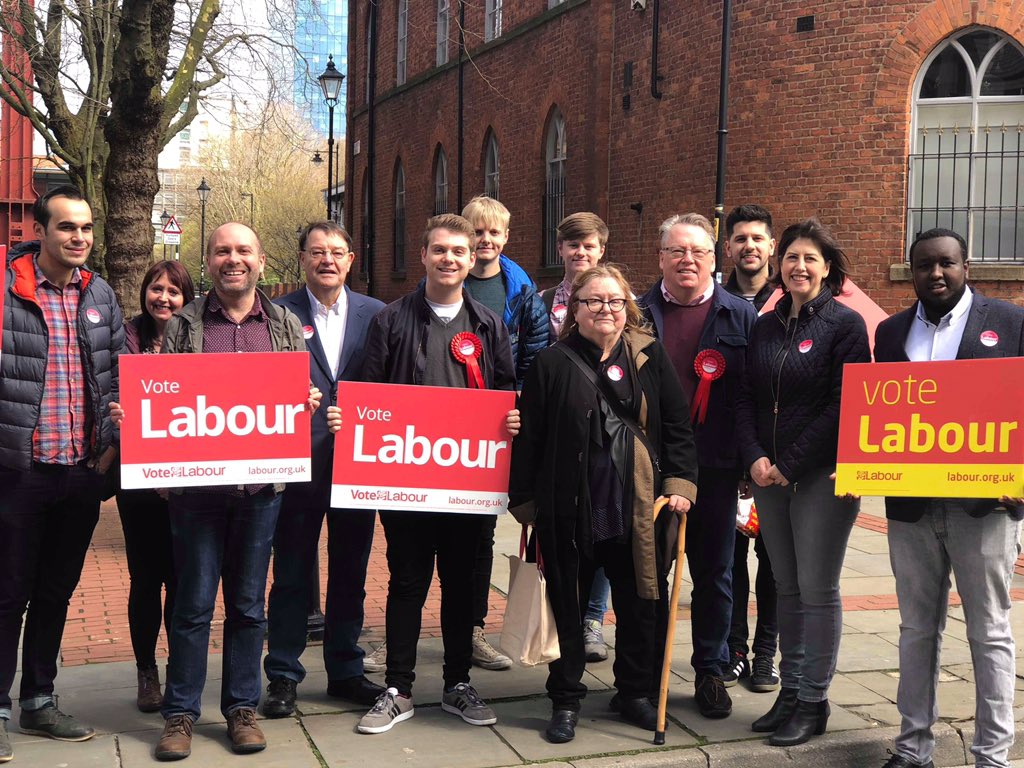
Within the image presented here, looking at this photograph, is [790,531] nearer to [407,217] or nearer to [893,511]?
[893,511]

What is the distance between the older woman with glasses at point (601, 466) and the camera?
16.0 ft

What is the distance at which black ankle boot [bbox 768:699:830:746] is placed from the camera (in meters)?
4.88

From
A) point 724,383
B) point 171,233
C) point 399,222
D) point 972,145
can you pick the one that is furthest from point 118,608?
point 171,233

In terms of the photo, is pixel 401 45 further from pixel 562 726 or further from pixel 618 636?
pixel 562 726

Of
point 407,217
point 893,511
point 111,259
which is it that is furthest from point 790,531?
point 407,217

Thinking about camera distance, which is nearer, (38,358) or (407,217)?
(38,358)

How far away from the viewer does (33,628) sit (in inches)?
195

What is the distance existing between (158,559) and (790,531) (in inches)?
114

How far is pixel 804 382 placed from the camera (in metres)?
4.80

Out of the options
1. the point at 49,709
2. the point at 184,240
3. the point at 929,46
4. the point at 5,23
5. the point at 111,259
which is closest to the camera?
the point at 49,709

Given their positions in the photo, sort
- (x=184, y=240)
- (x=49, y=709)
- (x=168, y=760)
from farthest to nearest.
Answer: (x=184, y=240), (x=49, y=709), (x=168, y=760)

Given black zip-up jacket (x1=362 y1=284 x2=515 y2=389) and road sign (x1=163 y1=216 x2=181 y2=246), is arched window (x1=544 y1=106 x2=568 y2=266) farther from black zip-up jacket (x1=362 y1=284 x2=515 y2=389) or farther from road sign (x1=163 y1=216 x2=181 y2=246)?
road sign (x1=163 y1=216 x2=181 y2=246)

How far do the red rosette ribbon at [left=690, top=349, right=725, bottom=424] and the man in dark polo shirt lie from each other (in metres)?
1.77

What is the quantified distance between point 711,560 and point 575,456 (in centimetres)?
96
